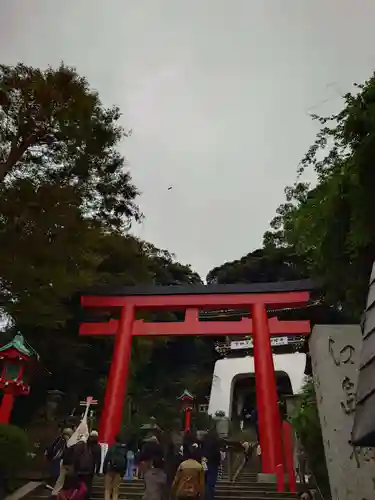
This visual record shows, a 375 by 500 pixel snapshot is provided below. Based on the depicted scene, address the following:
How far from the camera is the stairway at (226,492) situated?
382 inches

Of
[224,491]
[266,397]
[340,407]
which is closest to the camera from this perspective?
[340,407]

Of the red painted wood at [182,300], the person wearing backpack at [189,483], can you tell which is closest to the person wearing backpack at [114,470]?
the person wearing backpack at [189,483]

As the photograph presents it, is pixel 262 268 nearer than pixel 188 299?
No

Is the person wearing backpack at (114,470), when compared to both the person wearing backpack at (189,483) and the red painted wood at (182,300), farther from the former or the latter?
the red painted wood at (182,300)

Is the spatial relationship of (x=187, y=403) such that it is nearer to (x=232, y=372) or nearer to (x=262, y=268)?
(x=232, y=372)

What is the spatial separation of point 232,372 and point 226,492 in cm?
1671

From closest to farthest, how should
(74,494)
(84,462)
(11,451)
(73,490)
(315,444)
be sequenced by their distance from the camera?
(74,494) < (73,490) < (84,462) < (315,444) < (11,451)

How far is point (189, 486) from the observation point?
5.10m

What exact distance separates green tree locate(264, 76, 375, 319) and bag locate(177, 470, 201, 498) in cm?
311

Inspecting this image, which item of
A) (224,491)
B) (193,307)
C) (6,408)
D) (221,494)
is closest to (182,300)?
(193,307)

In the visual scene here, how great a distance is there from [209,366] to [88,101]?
79.5 feet

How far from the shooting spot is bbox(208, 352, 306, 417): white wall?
83.9 feet

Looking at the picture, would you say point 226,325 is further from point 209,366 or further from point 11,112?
point 209,366

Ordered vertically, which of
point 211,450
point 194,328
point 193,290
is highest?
point 193,290
